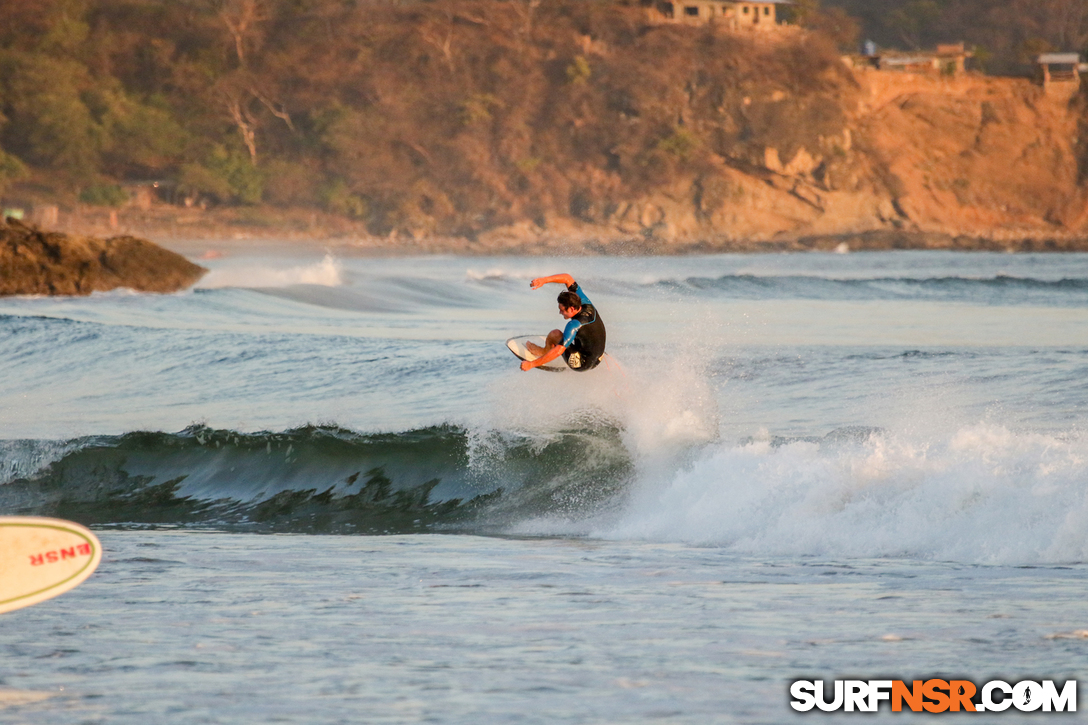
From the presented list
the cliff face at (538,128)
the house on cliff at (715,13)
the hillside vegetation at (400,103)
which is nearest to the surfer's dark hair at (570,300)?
the cliff face at (538,128)

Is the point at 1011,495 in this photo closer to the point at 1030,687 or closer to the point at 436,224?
the point at 1030,687

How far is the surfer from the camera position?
36.0 ft

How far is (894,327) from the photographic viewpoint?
25031 millimetres

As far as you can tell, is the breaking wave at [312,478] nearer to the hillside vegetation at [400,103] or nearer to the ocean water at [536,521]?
the ocean water at [536,521]

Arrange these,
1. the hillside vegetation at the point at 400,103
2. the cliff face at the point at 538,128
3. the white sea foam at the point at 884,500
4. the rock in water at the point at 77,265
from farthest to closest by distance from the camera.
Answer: the hillside vegetation at the point at 400,103 → the cliff face at the point at 538,128 → the rock in water at the point at 77,265 → the white sea foam at the point at 884,500

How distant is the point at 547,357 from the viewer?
1135cm

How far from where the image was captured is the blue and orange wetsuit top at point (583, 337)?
11.1 metres

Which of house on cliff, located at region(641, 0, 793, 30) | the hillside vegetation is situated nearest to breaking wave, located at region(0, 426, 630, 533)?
the hillside vegetation

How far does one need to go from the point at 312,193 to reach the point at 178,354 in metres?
90.8

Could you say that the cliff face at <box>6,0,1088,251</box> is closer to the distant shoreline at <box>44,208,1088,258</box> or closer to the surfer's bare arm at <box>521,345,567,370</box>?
the distant shoreline at <box>44,208,1088,258</box>

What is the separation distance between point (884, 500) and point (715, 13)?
400 ft

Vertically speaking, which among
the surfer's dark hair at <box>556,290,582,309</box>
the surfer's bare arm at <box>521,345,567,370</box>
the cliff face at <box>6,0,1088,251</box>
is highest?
the cliff face at <box>6,0,1088,251</box>

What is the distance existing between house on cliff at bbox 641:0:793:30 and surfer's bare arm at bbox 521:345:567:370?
380 feet

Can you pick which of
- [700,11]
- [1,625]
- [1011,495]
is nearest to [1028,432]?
[1011,495]
